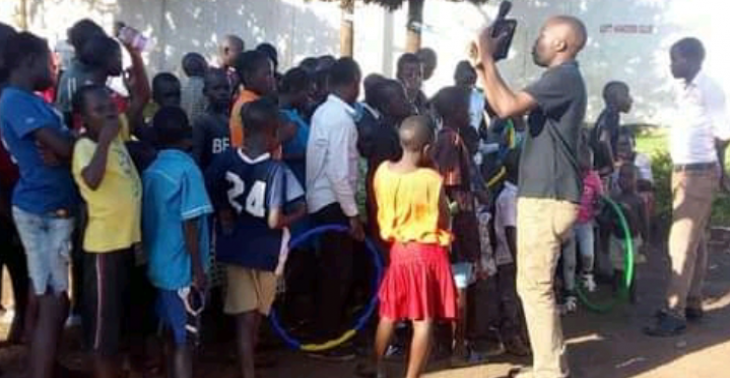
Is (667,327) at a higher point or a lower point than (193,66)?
lower

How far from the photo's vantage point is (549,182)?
6094 mm

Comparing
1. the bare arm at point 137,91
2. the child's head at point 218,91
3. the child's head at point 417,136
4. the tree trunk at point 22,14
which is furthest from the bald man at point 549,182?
the tree trunk at point 22,14

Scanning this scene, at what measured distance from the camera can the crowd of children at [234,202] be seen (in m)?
5.36

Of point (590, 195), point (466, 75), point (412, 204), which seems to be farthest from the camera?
point (590, 195)

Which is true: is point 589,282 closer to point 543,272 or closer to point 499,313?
point 499,313

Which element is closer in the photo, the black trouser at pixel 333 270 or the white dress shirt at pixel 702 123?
the black trouser at pixel 333 270

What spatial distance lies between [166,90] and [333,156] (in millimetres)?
1162

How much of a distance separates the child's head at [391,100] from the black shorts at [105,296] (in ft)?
7.35

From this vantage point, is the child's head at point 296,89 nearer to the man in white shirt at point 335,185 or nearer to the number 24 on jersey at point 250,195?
the man in white shirt at point 335,185

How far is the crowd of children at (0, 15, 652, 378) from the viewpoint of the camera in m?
5.36

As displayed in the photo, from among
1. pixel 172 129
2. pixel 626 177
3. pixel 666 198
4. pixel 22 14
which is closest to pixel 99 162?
pixel 172 129

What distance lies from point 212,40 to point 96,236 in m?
15.9

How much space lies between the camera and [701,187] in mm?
7754

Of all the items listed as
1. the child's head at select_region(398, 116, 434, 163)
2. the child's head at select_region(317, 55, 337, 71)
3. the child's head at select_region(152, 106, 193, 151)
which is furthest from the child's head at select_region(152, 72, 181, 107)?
the child's head at select_region(398, 116, 434, 163)
